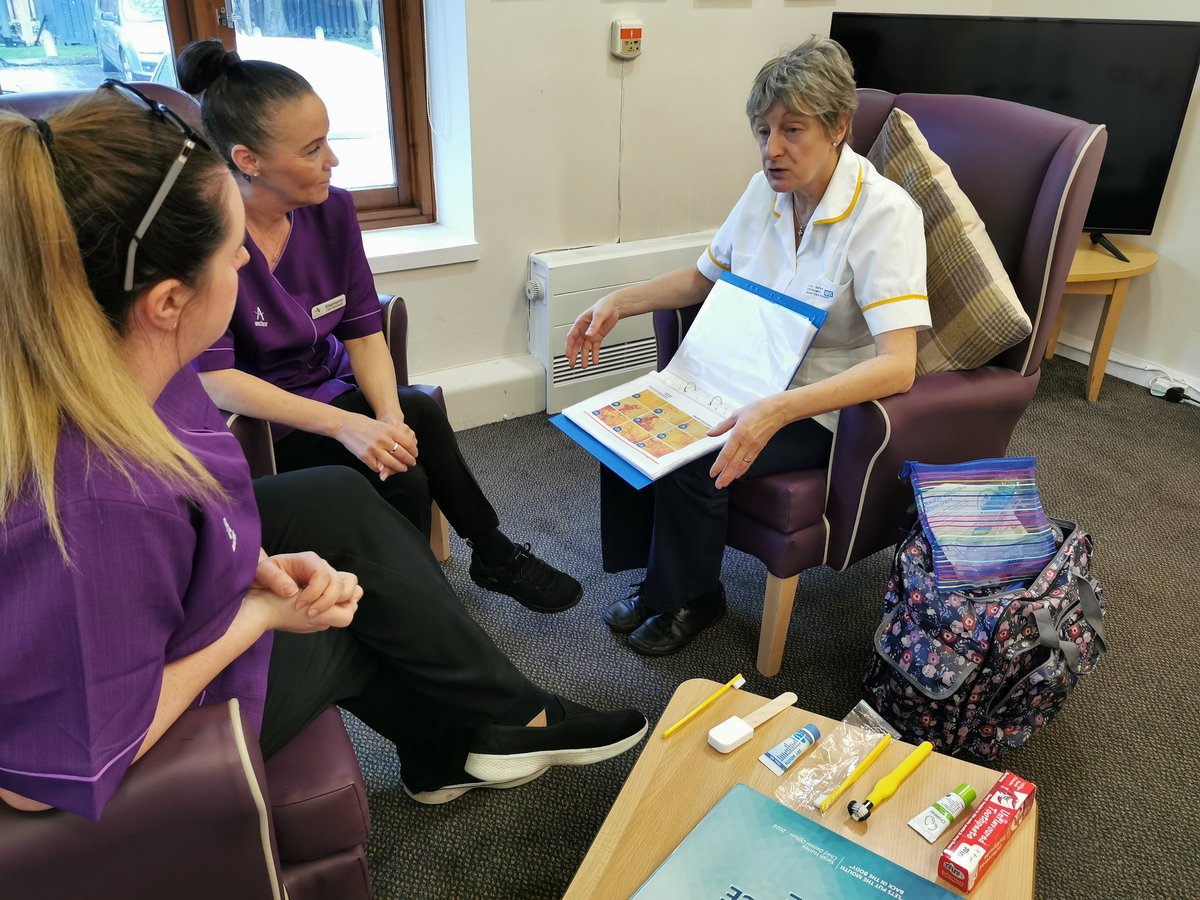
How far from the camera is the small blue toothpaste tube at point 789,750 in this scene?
1078mm

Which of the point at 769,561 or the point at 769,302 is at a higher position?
the point at 769,302

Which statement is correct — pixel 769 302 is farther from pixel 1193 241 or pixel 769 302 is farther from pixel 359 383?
pixel 1193 241

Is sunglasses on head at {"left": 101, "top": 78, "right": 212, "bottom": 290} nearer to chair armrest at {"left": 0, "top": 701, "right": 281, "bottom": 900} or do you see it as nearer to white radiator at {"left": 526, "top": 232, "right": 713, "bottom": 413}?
chair armrest at {"left": 0, "top": 701, "right": 281, "bottom": 900}

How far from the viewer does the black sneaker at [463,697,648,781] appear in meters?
1.37

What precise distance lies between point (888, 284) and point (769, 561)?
1.76 feet

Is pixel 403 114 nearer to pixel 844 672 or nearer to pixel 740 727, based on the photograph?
pixel 844 672

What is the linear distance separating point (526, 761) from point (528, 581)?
539 millimetres

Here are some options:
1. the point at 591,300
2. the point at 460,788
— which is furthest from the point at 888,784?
the point at 591,300

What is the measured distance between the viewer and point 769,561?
1654 millimetres

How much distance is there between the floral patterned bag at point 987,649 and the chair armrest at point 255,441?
3.69ft

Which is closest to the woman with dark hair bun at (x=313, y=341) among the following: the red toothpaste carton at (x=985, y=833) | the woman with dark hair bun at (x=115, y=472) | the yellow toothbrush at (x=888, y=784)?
the woman with dark hair bun at (x=115, y=472)

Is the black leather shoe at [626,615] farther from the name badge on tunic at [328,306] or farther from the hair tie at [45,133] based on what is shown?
the hair tie at [45,133]

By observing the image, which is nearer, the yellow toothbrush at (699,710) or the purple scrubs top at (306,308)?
the yellow toothbrush at (699,710)

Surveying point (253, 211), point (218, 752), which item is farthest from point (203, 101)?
point (218, 752)
